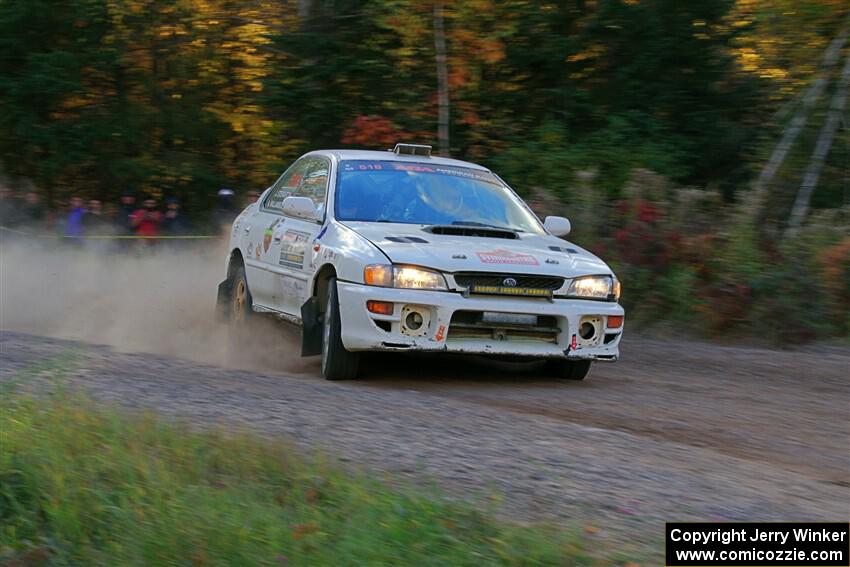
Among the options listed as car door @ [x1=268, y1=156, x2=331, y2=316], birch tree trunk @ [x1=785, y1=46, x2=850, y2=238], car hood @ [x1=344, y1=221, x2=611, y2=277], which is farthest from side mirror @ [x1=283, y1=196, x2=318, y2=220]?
birch tree trunk @ [x1=785, y1=46, x2=850, y2=238]

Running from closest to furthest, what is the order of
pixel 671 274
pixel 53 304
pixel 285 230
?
pixel 285 230 < pixel 671 274 < pixel 53 304

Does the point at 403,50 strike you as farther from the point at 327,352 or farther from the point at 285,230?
the point at 327,352

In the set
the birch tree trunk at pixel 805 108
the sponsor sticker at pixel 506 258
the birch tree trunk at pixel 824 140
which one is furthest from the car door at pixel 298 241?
the birch tree trunk at pixel 805 108

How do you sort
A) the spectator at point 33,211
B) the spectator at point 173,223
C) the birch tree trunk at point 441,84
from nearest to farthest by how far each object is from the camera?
the birch tree trunk at point 441,84 < the spectator at point 173,223 < the spectator at point 33,211

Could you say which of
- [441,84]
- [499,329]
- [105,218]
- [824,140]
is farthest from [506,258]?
[105,218]

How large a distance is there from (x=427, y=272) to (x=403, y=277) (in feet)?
0.53

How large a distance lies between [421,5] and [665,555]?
15827 mm

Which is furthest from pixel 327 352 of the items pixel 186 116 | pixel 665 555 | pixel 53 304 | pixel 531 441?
pixel 186 116

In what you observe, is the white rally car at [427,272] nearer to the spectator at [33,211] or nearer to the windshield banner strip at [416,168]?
the windshield banner strip at [416,168]

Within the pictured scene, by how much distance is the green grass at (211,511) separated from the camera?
444 centimetres

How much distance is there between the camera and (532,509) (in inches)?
197

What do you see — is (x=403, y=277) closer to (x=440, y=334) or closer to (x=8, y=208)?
(x=440, y=334)

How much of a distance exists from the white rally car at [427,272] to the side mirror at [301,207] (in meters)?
0.01

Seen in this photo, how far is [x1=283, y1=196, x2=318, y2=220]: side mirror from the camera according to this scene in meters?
8.88
